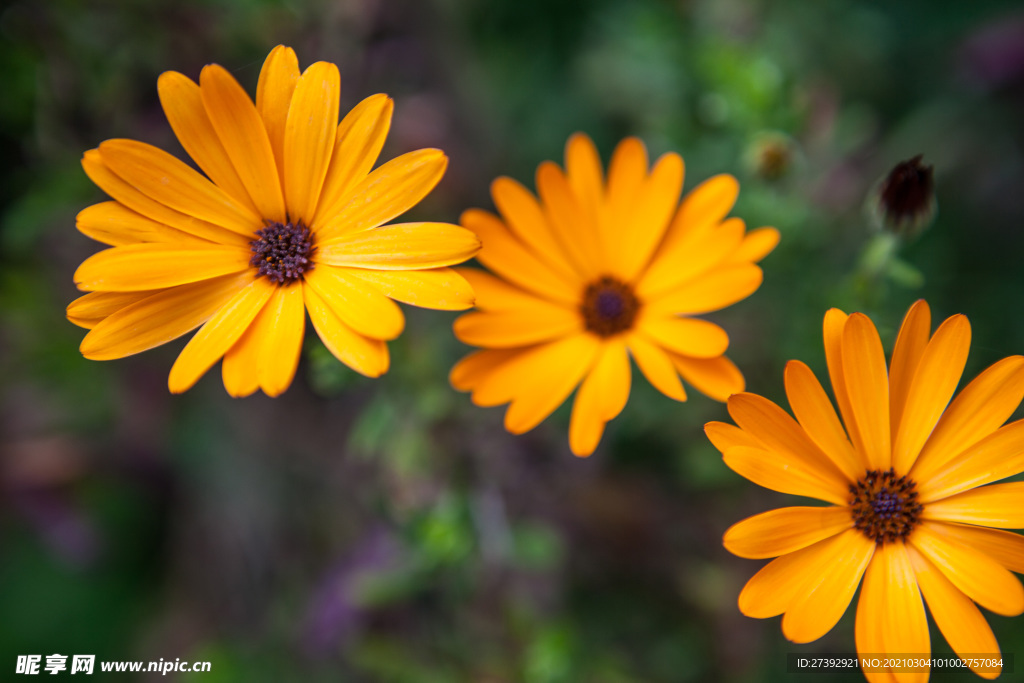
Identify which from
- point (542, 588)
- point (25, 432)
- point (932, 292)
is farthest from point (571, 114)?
point (25, 432)

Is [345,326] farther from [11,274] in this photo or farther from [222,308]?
[11,274]

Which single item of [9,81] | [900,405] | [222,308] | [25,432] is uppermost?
[9,81]

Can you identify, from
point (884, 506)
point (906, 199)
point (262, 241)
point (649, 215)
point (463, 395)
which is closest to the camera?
point (884, 506)

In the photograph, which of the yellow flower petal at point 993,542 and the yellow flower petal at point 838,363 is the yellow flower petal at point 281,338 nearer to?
the yellow flower petal at point 838,363

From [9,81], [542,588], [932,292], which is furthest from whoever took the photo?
[542,588]

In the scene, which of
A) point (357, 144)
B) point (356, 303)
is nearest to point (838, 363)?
point (356, 303)

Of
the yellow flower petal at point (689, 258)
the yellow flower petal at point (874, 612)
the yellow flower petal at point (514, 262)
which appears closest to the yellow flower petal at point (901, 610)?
the yellow flower petal at point (874, 612)

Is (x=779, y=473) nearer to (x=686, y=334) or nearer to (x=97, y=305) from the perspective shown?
(x=686, y=334)

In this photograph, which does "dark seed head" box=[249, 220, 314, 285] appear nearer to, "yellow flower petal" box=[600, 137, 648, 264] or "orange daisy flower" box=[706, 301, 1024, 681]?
"yellow flower petal" box=[600, 137, 648, 264]
